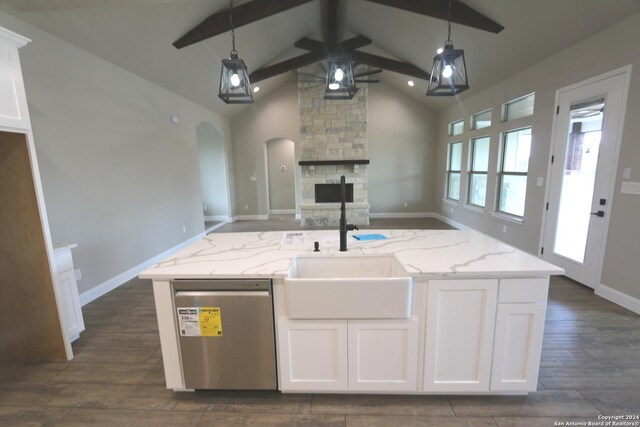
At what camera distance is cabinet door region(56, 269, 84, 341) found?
2174 millimetres

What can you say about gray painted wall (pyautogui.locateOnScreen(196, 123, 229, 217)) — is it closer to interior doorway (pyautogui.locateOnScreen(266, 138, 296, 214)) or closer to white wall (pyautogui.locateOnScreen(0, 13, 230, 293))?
interior doorway (pyautogui.locateOnScreen(266, 138, 296, 214))

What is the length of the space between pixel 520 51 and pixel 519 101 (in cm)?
88

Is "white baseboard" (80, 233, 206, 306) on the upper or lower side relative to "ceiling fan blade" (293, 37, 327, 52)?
lower

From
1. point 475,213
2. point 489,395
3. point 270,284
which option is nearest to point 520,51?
point 475,213

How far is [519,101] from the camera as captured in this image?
4242 mm

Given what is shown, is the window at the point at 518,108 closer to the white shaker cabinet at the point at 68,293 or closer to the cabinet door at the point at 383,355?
the cabinet door at the point at 383,355

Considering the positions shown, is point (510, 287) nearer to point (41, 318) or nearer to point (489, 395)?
point (489, 395)

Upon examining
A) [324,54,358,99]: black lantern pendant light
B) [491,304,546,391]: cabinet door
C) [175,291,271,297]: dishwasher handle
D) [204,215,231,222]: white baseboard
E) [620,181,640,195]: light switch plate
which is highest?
[324,54,358,99]: black lantern pendant light

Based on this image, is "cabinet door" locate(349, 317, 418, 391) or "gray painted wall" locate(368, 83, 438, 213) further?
"gray painted wall" locate(368, 83, 438, 213)

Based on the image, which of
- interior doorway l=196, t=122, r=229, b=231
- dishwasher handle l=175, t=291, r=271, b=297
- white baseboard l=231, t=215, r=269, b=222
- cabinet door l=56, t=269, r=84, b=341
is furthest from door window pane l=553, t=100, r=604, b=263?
interior doorway l=196, t=122, r=229, b=231

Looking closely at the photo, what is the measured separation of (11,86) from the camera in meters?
1.68

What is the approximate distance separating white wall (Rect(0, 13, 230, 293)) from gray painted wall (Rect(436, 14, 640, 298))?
5.28 m

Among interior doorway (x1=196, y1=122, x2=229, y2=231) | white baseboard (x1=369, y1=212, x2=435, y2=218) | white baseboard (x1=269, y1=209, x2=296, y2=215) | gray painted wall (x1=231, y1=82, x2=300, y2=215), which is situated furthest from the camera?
white baseboard (x1=269, y1=209, x2=296, y2=215)

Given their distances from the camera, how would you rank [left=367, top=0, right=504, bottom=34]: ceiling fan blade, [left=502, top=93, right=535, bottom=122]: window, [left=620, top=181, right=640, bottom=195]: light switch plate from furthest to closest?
[left=502, top=93, right=535, bottom=122]: window → [left=367, top=0, right=504, bottom=34]: ceiling fan blade → [left=620, top=181, right=640, bottom=195]: light switch plate
